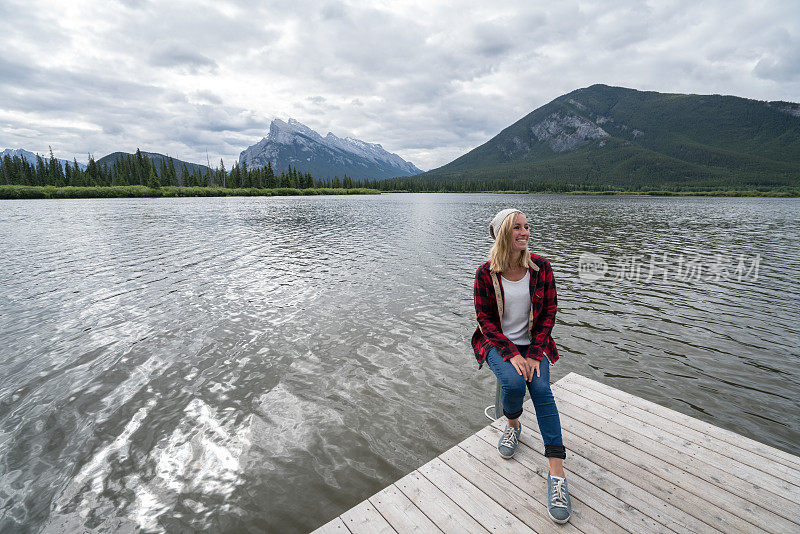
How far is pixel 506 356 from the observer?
4918mm

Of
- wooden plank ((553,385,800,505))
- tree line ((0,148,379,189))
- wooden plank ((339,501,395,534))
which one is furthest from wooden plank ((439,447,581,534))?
tree line ((0,148,379,189))

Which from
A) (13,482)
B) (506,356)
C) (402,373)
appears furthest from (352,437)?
(13,482)

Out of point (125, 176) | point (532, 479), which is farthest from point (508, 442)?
point (125, 176)

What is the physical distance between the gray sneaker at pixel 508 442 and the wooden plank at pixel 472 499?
0.75 m

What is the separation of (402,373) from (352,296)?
647 centimetres

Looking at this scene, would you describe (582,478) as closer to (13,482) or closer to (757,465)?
(757,465)

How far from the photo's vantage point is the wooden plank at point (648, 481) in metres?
3.92

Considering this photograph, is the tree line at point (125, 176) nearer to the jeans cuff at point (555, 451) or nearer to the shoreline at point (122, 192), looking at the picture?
the shoreline at point (122, 192)

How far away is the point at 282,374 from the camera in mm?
8859

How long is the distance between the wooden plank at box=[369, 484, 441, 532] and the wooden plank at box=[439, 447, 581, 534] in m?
0.85

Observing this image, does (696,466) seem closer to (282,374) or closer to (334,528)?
(334,528)

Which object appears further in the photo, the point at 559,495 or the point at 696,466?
the point at 696,466

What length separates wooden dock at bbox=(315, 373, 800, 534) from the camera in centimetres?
392

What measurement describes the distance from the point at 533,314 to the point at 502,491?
7.75ft
